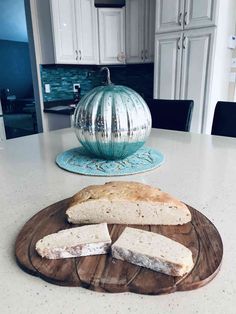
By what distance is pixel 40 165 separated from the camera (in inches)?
39.6

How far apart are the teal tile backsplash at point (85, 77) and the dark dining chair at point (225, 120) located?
1.65 meters

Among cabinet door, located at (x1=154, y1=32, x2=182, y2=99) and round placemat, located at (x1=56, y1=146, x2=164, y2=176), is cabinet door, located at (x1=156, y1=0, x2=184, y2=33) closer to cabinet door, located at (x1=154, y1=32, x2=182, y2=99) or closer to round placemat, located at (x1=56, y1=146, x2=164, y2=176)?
cabinet door, located at (x1=154, y1=32, x2=182, y2=99)

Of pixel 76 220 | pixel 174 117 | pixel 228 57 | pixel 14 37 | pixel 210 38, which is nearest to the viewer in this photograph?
pixel 76 220

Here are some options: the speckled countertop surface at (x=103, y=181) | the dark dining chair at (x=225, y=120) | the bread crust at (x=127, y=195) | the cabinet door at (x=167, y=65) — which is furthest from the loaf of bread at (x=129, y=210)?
the cabinet door at (x=167, y=65)

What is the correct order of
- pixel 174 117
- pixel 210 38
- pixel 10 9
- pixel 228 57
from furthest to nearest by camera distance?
1. pixel 10 9
2. pixel 228 57
3. pixel 210 38
4. pixel 174 117

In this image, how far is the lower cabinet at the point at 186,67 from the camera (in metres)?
2.31

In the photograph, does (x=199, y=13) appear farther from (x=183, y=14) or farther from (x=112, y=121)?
(x=112, y=121)

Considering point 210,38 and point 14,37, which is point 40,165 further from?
point 14,37

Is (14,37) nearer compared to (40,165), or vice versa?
(40,165)

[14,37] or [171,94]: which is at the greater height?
[14,37]

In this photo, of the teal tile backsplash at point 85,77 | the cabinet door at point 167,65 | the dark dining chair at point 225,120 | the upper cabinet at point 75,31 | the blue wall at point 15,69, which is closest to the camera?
the dark dining chair at point 225,120

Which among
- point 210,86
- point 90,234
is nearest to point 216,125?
point 210,86

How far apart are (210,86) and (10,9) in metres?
3.94

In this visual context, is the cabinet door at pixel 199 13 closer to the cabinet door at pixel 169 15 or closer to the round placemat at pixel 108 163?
the cabinet door at pixel 169 15
